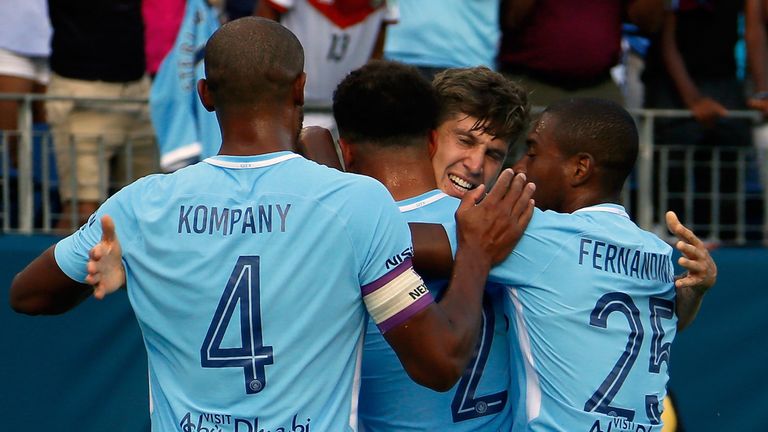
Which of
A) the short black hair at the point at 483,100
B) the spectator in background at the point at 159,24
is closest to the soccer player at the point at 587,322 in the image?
the short black hair at the point at 483,100

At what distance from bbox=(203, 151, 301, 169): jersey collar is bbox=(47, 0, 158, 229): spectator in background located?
3518 mm

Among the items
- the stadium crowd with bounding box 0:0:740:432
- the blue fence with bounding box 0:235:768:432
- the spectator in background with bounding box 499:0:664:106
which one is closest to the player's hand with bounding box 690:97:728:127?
the spectator in background with bounding box 499:0:664:106

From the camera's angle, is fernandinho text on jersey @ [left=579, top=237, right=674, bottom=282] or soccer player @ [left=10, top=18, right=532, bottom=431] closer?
soccer player @ [left=10, top=18, right=532, bottom=431]

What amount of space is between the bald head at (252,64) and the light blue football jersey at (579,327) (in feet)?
2.92

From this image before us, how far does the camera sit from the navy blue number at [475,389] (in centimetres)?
393

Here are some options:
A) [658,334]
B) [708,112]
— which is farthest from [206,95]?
[708,112]

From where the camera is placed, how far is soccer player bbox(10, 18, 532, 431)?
11.4 ft

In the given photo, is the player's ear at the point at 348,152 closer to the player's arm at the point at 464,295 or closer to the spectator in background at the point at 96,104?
the player's arm at the point at 464,295

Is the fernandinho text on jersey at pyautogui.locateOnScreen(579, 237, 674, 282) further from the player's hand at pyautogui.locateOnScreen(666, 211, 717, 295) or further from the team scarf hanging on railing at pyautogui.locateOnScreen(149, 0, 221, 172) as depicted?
the team scarf hanging on railing at pyautogui.locateOnScreen(149, 0, 221, 172)

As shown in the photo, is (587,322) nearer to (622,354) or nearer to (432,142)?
(622,354)

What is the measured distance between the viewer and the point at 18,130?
6891mm

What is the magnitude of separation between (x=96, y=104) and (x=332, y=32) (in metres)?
1.37

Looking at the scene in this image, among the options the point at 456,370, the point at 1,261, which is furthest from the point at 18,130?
the point at 456,370

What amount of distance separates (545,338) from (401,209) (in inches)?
23.6
